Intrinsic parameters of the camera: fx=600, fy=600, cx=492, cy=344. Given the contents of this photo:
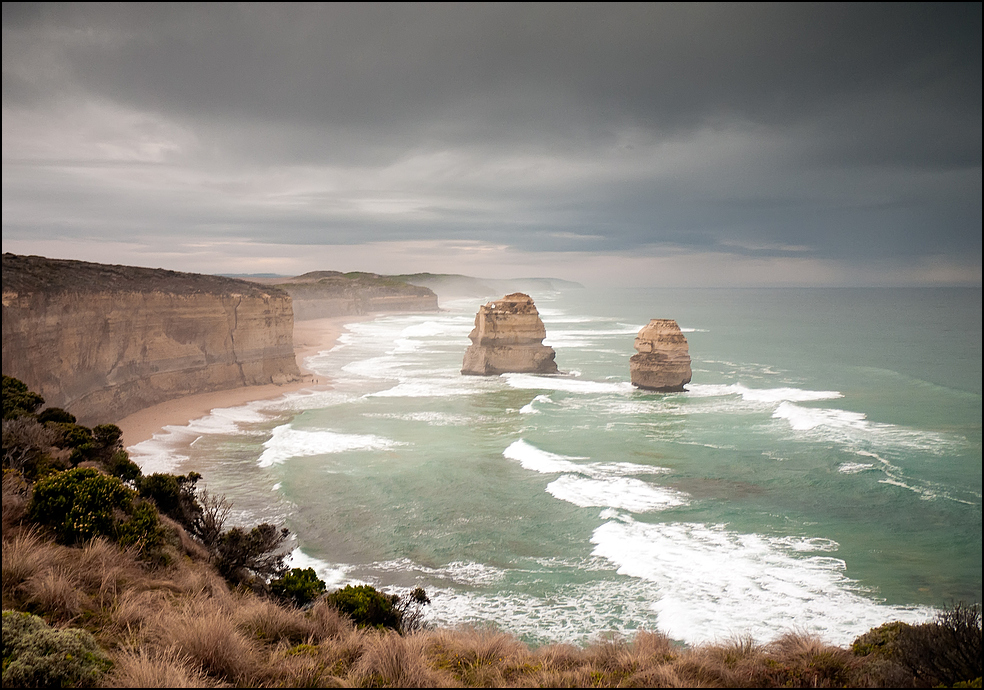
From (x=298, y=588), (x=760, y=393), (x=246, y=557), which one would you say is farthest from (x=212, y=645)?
(x=760, y=393)

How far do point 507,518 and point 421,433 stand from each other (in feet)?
35.1

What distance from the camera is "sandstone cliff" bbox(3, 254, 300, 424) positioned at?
25.0 m

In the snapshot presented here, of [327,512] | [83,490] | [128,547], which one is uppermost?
[83,490]

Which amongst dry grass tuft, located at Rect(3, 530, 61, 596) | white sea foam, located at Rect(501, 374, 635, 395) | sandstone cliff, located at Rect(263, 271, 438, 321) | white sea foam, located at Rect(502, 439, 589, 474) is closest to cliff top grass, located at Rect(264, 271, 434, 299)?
sandstone cliff, located at Rect(263, 271, 438, 321)

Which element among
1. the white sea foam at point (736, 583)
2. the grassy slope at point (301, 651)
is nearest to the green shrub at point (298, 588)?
the grassy slope at point (301, 651)

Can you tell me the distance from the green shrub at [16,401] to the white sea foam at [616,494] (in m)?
14.8

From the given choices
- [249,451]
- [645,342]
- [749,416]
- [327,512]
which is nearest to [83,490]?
[327,512]

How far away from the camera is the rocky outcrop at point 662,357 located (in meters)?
36.5

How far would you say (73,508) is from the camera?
8883mm

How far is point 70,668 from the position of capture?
16.9ft

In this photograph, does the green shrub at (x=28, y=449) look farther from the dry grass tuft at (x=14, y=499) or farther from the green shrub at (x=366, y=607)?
the green shrub at (x=366, y=607)

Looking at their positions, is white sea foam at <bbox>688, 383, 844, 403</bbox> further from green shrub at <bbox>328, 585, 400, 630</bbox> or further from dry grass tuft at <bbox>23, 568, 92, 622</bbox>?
dry grass tuft at <bbox>23, 568, 92, 622</bbox>

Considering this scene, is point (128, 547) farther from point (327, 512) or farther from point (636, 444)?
point (636, 444)

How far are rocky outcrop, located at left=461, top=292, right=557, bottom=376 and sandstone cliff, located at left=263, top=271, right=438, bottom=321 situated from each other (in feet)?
201
